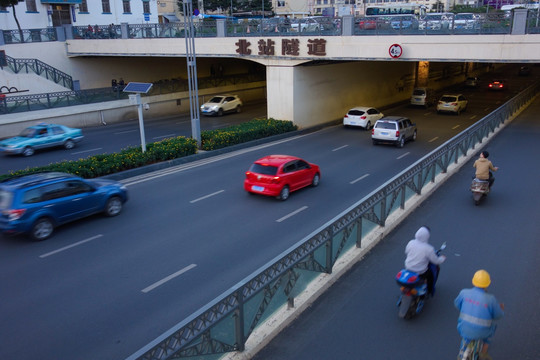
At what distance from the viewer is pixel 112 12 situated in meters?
47.8

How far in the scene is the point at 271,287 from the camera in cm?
652

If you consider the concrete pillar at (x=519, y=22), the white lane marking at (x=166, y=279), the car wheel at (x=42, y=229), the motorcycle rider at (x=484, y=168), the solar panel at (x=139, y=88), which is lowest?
the white lane marking at (x=166, y=279)

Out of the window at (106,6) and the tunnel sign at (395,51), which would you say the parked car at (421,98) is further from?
the window at (106,6)

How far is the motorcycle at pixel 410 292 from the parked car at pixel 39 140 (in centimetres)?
2057

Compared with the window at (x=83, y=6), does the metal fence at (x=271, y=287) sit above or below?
below

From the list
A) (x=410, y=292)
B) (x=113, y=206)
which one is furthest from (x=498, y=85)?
(x=410, y=292)

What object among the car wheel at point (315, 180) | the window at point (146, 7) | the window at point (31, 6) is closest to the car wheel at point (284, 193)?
the car wheel at point (315, 180)

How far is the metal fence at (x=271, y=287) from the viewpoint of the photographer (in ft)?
16.9

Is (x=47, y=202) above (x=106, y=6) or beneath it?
beneath

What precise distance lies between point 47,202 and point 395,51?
62.2ft

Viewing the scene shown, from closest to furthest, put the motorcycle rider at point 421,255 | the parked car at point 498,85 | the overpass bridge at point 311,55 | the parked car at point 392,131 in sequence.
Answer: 1. the motorcycle rider at point 421,255
2. the overpass bridge at point 311,55
3. the parked car at point 392,131
4. the parked car at point 498,85

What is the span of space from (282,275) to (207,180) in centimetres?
1147

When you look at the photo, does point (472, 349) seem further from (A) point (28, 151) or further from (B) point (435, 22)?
(A) point (28, 151)

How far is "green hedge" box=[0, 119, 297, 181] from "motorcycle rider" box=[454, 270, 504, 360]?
46.0 ft
